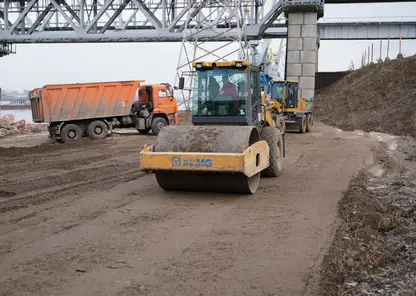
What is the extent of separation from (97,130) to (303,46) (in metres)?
19.6

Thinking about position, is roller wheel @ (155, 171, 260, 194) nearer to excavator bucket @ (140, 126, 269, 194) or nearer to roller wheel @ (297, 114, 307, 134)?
excavator bucket @ (140, 126, 269, 194)

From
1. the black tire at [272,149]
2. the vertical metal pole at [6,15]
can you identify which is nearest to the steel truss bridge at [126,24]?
the vertical metal pole at [6,15]

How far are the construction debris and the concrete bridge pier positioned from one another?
17839 mm

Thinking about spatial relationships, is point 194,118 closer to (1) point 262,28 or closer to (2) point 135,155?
(2) point 135,155

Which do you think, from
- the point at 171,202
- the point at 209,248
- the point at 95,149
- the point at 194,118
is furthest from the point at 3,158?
the point at 209,248

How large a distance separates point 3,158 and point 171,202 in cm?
919

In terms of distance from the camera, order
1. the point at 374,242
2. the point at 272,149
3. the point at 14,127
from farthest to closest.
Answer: the point at 14,127 → the point at 272,149 → the point at 374,242

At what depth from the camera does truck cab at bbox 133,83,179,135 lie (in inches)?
966

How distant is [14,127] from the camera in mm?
29469

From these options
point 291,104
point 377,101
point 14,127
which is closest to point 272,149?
point 291,104

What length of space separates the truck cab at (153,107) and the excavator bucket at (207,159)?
49.6 feet

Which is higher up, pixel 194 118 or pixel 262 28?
pixel 262 28

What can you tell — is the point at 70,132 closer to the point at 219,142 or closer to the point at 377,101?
the point at 219,142

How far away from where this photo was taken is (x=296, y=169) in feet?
42.5
